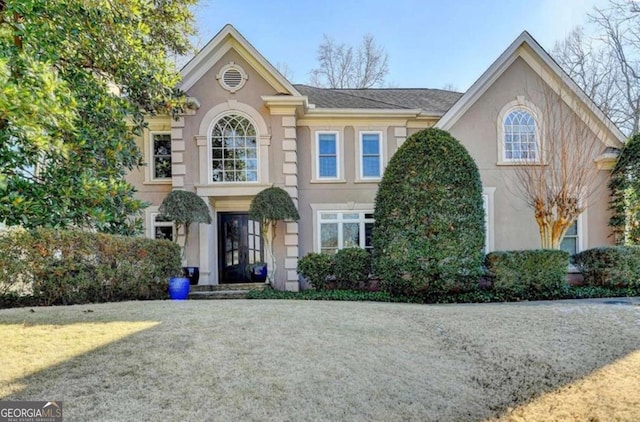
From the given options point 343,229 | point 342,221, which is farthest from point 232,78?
point 343,229

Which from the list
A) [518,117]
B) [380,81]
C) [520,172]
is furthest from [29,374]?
[380,81]

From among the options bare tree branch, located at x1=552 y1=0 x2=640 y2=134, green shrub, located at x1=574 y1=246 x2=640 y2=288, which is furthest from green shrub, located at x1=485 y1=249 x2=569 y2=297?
bare tree branch, located at x1=552 y1=0 x2=640 y2=134

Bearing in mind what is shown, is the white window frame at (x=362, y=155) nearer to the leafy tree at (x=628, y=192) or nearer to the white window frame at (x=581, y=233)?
the white window frame at (x=581, y=233)

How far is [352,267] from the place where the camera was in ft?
32.1

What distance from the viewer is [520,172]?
1088 centimetres

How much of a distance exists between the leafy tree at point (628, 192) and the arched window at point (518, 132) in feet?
8.37

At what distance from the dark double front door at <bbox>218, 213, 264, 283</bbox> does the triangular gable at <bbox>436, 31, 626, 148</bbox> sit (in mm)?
6707

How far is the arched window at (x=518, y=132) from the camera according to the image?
1115 centimetres

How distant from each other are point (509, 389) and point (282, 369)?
250 cm

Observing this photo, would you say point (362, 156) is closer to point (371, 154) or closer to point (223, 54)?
point (371, 154)

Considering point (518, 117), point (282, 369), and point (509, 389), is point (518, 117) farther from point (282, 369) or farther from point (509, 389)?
point (282, 369)

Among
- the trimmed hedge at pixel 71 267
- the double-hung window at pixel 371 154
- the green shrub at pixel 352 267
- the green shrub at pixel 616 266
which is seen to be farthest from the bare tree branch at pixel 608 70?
the trimmed hedge at pixel 71 267

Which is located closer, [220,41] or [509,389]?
[509,389]

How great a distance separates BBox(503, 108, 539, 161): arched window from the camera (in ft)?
36.6
